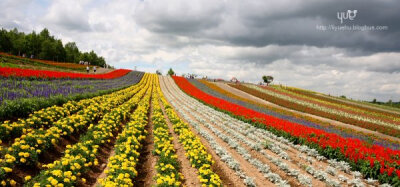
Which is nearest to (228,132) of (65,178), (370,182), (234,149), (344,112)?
(234,149)

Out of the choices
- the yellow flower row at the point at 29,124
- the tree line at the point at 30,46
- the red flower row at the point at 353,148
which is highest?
the tree line at the point at 30,46

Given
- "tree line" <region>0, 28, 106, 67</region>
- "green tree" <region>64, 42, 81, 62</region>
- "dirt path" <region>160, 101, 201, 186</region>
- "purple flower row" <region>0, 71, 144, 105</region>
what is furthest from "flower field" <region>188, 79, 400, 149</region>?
"green tree" <region>64, 42, 81, 62</region>

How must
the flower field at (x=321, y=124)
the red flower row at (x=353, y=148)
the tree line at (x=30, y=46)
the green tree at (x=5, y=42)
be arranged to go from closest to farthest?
the red flower row at (x=353, y=148) → the flower field at (x=321, y=124) → the green tree at (x=5, y=42) → the tree line at (x=30, y=46)

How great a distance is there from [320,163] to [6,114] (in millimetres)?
14214

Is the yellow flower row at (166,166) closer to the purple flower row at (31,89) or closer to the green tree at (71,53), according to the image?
A: the purple flower row at (31,89)

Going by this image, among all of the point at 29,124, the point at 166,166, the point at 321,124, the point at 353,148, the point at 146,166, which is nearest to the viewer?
the point at 166,166

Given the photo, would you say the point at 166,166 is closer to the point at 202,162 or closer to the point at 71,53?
the point at 202,162

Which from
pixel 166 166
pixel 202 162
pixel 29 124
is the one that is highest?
pixel 29 124

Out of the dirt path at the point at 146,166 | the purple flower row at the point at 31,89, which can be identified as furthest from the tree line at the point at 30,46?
the dirt path at the point at 146,166

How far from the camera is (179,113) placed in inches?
814

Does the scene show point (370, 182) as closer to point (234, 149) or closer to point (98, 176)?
point (234, 149)

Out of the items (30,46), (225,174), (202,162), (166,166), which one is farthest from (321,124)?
(30,46)

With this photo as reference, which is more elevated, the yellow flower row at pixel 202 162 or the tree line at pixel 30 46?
the tree line at pixel 30 46

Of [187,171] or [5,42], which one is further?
[5,42]
